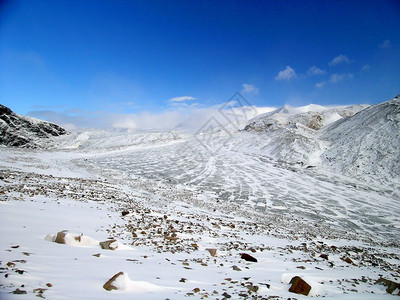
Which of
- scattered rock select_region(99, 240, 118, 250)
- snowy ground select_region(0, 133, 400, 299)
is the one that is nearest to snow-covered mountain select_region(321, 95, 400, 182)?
snowy ground select_region(0, 133, 400, 299)

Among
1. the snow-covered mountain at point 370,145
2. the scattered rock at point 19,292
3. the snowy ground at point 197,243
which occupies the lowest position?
the snowy ground at point 197,243

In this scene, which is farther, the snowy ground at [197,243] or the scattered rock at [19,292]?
the snowy ground at [197,243]

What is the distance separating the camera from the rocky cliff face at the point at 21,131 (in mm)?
54344

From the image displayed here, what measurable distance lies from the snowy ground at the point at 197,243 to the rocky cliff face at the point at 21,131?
51.6m

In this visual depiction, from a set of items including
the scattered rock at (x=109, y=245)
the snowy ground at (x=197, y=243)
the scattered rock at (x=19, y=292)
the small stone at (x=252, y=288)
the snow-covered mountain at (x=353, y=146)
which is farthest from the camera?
the snow-covered mountain at (x=353, y=146)

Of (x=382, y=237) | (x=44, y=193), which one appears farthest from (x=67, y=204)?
(x=382, y=237)

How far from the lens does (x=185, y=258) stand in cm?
624

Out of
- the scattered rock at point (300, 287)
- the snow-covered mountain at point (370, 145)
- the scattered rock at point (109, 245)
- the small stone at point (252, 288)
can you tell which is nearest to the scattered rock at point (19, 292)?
the scattered rock at point (109, 245)

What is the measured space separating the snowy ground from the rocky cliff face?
51.6 meters

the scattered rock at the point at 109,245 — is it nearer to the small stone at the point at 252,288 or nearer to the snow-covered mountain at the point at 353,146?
the small stone at the point at 252,288

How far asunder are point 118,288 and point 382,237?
635 inches

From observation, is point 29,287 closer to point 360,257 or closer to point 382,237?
point 360,257

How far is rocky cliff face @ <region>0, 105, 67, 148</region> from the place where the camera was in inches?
2140

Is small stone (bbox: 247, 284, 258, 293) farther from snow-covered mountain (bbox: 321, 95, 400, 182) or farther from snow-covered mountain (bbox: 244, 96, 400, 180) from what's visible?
snow-covered mountain (bbox: 321, 95, 400, 182)
